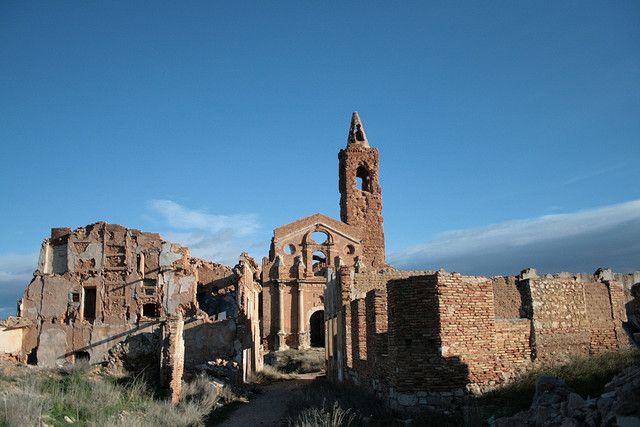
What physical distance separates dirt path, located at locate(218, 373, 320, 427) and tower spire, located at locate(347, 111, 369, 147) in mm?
28883

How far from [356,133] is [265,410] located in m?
35.5

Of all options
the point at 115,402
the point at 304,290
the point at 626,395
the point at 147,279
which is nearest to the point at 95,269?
the point at 147,279

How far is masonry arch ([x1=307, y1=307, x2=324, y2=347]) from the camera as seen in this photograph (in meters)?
40.3

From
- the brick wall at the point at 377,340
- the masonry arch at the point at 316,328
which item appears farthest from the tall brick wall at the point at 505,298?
the masonry arch at the point at 316,328

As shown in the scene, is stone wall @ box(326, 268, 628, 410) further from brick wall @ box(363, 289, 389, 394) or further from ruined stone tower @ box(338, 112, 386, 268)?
ruined stone tower @ box(338, 112, 386, 268)

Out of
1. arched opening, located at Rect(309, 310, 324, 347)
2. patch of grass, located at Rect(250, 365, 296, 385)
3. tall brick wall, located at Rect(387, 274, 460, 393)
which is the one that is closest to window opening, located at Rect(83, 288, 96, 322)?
patch of grass, located at Rect(250, 365, 296, 385)

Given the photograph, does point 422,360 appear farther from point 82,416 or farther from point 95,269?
point 95,269

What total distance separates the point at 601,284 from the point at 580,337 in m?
2.02

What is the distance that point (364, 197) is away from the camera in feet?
151

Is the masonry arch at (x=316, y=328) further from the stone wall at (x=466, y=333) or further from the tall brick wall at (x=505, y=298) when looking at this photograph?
the stone wall at (x=466, y=333)

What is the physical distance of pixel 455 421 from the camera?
10156 mm

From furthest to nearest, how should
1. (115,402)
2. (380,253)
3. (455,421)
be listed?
(380,253) < (115,402) < (455,421)

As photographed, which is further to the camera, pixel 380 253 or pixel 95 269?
pixel 380 253

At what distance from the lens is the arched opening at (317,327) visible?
40.6 meters
